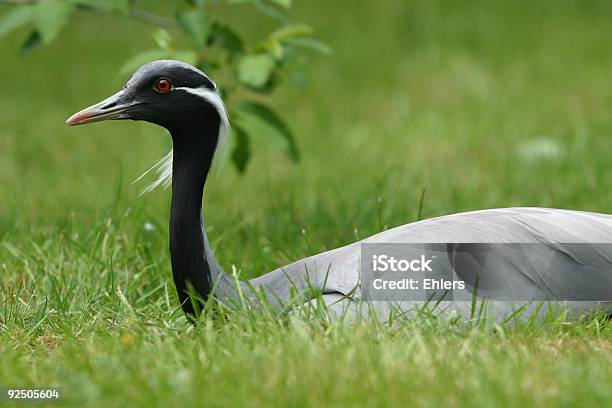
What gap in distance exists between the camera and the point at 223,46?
17.5ft

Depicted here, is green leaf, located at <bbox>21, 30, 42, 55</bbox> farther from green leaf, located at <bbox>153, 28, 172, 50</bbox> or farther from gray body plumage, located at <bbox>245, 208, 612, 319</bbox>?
gray body plumage, located at <bbox>245, 208, 612, 319</bbox>

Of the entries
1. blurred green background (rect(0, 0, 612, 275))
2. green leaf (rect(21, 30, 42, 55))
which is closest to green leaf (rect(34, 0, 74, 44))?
green leaf (rect(21, 30, 42, 55))

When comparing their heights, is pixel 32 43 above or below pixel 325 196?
above

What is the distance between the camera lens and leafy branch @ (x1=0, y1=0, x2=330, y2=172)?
A: 484 centimetres

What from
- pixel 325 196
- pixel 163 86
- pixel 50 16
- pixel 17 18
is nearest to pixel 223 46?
pixel 50 16

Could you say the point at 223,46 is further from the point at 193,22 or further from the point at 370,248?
the point at 370,248

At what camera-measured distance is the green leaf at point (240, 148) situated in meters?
5.33

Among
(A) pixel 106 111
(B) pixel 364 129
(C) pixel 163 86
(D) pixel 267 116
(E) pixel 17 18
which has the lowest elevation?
(B) pixel 364 129

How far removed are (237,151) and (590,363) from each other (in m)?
2.70

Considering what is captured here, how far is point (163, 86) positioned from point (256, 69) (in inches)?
45.4

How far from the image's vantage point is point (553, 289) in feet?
12.6

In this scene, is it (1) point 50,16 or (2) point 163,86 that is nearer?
(2) point 163,86

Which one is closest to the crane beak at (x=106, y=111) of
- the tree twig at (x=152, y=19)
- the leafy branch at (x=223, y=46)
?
the leafy branch at (x=223, y=46)

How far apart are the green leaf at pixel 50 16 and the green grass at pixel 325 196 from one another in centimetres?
79
